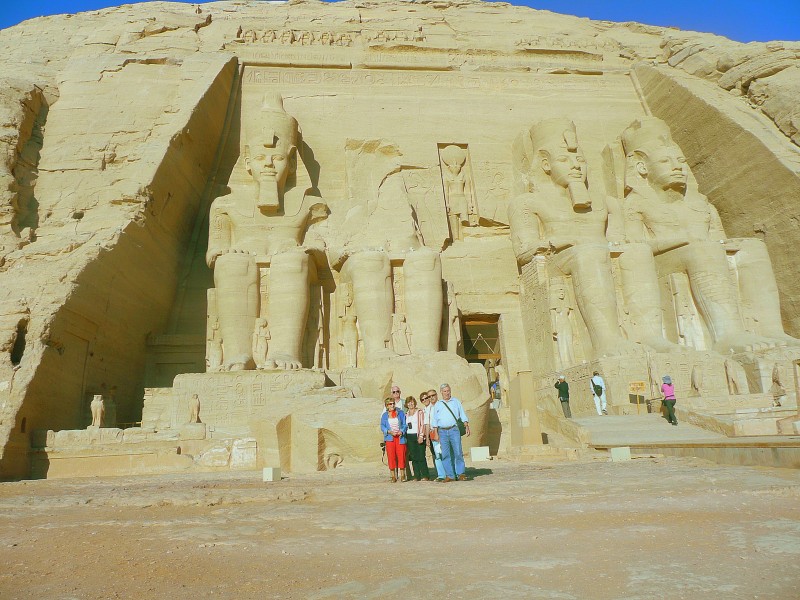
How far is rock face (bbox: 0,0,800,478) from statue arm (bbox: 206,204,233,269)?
0.12 feet

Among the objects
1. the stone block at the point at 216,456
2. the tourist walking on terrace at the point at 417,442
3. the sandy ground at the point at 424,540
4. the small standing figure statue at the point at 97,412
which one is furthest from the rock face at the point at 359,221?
the sandy ground at the point at 424,540

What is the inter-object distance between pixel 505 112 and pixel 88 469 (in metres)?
8.29

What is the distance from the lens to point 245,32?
11750 millimetres

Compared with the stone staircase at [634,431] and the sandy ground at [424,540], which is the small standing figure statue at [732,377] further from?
the sandy ground at [424,540]

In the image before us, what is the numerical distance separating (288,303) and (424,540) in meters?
5.56

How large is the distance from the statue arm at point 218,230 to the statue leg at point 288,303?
2.68 ft

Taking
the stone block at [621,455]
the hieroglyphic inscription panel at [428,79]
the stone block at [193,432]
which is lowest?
the stone block at [621,455]

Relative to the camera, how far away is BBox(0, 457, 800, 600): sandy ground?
1.75 metres

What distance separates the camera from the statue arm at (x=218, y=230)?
26.8 ft

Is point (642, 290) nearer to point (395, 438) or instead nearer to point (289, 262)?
point (289, 262)

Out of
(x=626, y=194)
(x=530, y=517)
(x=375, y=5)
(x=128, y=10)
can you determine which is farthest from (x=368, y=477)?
(x=375, y=5)

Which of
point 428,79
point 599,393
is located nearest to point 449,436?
point 599,393

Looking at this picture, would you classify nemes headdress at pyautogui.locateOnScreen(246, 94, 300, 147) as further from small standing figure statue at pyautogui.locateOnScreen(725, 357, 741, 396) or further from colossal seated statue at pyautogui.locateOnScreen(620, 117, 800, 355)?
small standing figure statue at pyautogui.locateOnScreen(725, 357, 741, 396)

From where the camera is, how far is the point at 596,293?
7.96 metres
